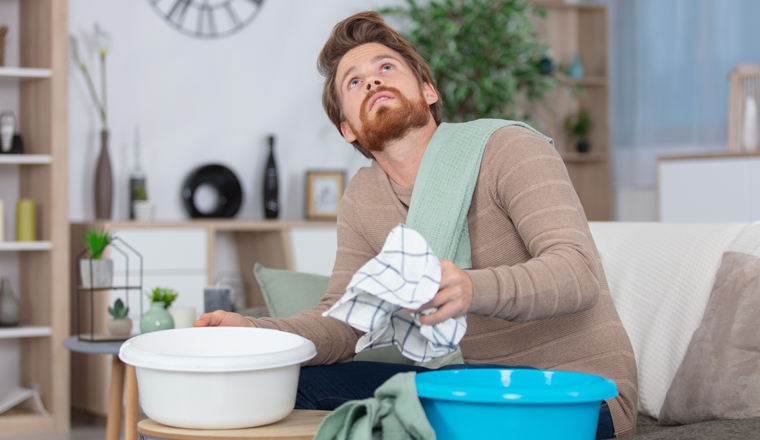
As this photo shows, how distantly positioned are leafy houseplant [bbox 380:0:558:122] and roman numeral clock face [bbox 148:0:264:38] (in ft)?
2.30

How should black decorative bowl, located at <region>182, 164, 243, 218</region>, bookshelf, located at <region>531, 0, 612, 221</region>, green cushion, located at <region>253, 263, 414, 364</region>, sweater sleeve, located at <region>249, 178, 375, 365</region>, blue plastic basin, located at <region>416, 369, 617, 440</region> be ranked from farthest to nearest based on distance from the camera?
bookshelf, located at <region>531, 0, 612, 221</region> → black decorative bowl, located at <region>182, 164, 243, 218</region> → green cushion, located at <region>253, 263, 414, 364</region> → sweater sleeve, located at <region>249, 178, 375, 365</region> → blue plastic basin, located at <region>416, 369, 617, 440</region>

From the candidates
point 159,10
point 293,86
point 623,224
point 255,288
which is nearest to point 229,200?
point 255,288

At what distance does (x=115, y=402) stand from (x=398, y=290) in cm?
174

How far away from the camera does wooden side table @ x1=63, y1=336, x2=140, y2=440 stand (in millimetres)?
2156

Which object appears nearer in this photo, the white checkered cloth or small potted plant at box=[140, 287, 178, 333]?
the white checkered cloth

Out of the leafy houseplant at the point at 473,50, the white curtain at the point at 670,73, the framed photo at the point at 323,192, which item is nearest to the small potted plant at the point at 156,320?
the framed photo at the point at 323,192

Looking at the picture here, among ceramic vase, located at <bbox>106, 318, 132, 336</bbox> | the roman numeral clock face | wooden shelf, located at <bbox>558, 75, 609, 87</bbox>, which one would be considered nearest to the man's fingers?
ceramic vase, located at <bbox>106, 318, 132, 336</bbox>

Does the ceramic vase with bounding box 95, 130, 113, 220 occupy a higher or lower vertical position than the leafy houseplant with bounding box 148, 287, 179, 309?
higher

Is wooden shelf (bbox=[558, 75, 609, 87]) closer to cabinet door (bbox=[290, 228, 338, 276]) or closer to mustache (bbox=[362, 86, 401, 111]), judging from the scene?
cabinet door (bbox=[290, 228, 338, 276])

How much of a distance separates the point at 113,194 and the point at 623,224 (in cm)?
227

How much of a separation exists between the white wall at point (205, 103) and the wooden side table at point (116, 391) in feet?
4.28

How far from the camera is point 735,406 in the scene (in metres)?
1.36

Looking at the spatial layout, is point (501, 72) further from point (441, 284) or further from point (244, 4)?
point (441, 284)

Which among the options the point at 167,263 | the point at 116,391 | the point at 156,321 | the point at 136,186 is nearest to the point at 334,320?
the point at 156,321
